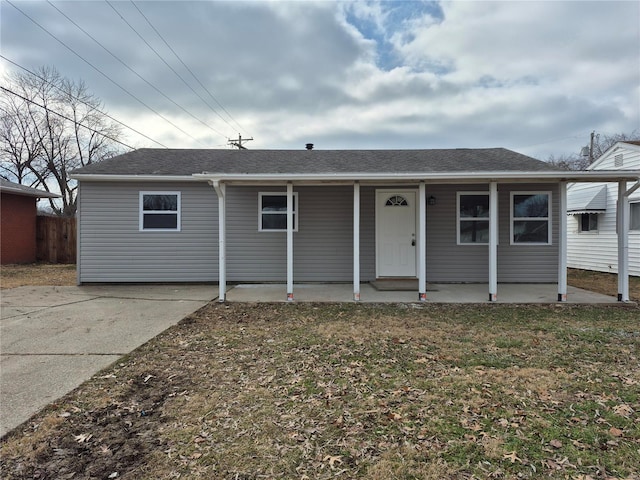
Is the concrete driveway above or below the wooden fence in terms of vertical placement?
below

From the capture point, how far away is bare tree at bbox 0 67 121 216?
21406 millimetres

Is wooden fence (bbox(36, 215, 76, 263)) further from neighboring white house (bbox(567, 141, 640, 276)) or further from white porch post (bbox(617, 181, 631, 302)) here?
neighboring white house (bbox(567, 141, 640, 276))

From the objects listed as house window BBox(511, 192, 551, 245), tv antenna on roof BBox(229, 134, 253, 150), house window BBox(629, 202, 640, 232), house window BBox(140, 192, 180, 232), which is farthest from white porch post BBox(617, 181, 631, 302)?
tv antenna on roof BBox(229, 134, 253, 150)

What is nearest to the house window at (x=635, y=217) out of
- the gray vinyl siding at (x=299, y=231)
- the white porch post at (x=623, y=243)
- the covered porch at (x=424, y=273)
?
the covered porch at (x=424, y=273)

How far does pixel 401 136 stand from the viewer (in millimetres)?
18609

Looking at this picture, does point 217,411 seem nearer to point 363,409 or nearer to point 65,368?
point 363,409

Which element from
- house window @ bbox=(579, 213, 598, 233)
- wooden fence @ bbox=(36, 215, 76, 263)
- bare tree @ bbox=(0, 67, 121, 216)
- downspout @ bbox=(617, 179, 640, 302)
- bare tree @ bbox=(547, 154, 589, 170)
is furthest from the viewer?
bare tree @ bbox=(547, 154, 589, 170)

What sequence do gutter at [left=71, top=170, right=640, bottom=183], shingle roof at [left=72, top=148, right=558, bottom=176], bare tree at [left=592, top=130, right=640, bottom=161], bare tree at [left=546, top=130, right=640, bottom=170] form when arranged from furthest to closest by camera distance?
bare tree at [left=592, top=130, right=640, bottom=161] < bare tree at [left=546, top=130, right=640, bottom=170] < shingle roof at [left=72, top=148, right=558, bottom=176] < gutter at [left=71, top=170, right=640, bottom=183]

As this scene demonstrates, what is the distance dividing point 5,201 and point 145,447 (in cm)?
1598

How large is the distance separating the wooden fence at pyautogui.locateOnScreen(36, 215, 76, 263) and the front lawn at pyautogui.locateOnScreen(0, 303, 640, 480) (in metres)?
12.7

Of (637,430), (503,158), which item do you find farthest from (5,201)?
(637,430)

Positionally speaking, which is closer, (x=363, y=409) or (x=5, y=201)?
(x=363, y=409)

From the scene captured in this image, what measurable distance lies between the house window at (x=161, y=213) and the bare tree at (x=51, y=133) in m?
15.6

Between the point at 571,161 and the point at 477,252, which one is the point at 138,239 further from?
the point at 571,161
